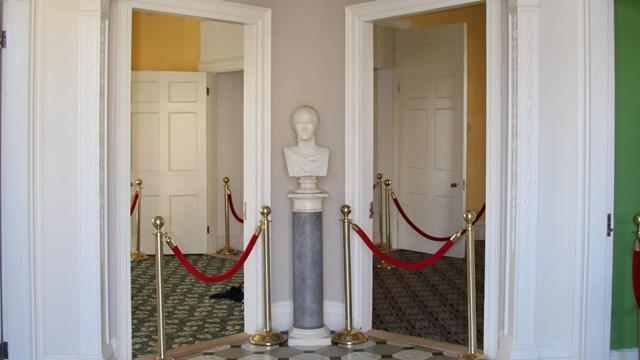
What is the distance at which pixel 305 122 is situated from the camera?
5.66 m

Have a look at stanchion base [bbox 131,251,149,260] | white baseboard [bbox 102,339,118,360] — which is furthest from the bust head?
stanchion base [bbox 131,251,149,260]

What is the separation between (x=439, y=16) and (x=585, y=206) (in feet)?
22.8

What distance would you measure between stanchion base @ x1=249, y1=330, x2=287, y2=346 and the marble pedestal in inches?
3.1

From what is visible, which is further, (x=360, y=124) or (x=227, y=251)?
(x=227, y=251)

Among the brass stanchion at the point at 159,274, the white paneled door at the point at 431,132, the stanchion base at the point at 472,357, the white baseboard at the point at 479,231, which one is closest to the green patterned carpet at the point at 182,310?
the brass stanchion at the point at 159,274

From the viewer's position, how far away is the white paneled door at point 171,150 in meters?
9.49

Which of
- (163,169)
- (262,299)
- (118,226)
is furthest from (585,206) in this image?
(163,169)

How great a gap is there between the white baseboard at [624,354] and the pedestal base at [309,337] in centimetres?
198

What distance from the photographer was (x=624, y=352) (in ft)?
16.1

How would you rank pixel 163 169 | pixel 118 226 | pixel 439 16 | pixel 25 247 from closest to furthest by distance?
pixel 25 247
pixel 118 226
pixel 163 169
pixel 439 16

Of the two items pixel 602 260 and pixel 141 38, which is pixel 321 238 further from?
pixel 141 38

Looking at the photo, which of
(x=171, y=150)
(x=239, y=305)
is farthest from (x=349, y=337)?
(x=171, y=150)

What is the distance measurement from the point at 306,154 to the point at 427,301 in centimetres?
219

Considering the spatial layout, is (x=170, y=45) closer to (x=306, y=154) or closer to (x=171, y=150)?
(x=171, y=150)
